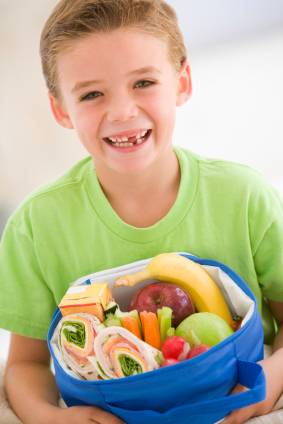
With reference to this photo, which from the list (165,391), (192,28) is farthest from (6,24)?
(165,391)

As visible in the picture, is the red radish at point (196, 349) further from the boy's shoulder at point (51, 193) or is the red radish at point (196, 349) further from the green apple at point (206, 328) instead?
the boy's shoulder at point (51, 193)

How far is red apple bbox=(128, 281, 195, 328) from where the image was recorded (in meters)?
0.72

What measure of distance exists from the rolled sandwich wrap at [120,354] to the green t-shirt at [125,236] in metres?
0.28

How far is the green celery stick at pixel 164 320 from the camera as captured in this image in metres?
0.67

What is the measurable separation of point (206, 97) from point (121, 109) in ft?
3.03

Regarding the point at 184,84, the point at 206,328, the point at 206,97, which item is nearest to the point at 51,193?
the point at 184,84

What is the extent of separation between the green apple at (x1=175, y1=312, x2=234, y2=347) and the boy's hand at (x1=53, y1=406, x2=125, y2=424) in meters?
0.16

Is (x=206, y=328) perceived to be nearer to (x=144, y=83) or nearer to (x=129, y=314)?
(x=129, y=314)

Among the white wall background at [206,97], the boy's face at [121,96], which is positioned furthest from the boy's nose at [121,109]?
the white wall background at [206,97]

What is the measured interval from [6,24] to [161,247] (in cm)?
104

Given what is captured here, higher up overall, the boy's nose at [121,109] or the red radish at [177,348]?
the boy's nose at [121,109]

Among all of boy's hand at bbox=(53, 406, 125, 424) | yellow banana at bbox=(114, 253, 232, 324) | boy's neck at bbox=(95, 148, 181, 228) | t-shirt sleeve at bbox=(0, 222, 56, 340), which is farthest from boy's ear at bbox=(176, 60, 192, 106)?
boy's hand at bbox=(53, 406, 125, 424)

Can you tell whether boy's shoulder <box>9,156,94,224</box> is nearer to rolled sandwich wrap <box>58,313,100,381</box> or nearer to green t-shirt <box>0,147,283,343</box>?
green t-shirt <box>0,147,283,343</box>

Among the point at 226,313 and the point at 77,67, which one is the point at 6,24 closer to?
the point at 77,67
